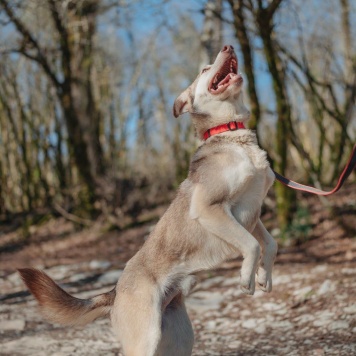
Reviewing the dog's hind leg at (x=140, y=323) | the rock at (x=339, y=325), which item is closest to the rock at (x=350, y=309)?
the rock at (x=339, y=325)

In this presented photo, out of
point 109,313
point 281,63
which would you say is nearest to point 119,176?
point 281,63

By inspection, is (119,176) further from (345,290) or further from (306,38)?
(345,290)

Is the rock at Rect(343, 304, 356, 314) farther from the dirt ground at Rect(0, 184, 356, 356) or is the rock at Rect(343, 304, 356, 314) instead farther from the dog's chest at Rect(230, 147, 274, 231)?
the dog's chest at Rect(230, 147, 274, 231)

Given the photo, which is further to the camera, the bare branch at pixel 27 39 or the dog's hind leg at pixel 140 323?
the bare branch at pixel 27 39

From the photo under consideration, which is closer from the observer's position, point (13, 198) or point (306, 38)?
point (306, 38)

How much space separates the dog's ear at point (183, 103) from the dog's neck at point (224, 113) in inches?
3.6

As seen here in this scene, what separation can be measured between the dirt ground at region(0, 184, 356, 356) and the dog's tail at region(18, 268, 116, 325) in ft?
2.21

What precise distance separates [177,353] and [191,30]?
42.3ft

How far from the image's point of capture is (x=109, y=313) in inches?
150

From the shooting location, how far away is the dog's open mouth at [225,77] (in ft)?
12.4

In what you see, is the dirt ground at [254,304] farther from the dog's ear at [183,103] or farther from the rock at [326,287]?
the dog's ear at [183,103]

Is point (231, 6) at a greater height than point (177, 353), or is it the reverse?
point (231, 6)

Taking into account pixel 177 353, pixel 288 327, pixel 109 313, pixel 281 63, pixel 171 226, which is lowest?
pixel 288 327

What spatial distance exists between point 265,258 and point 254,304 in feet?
8.72
